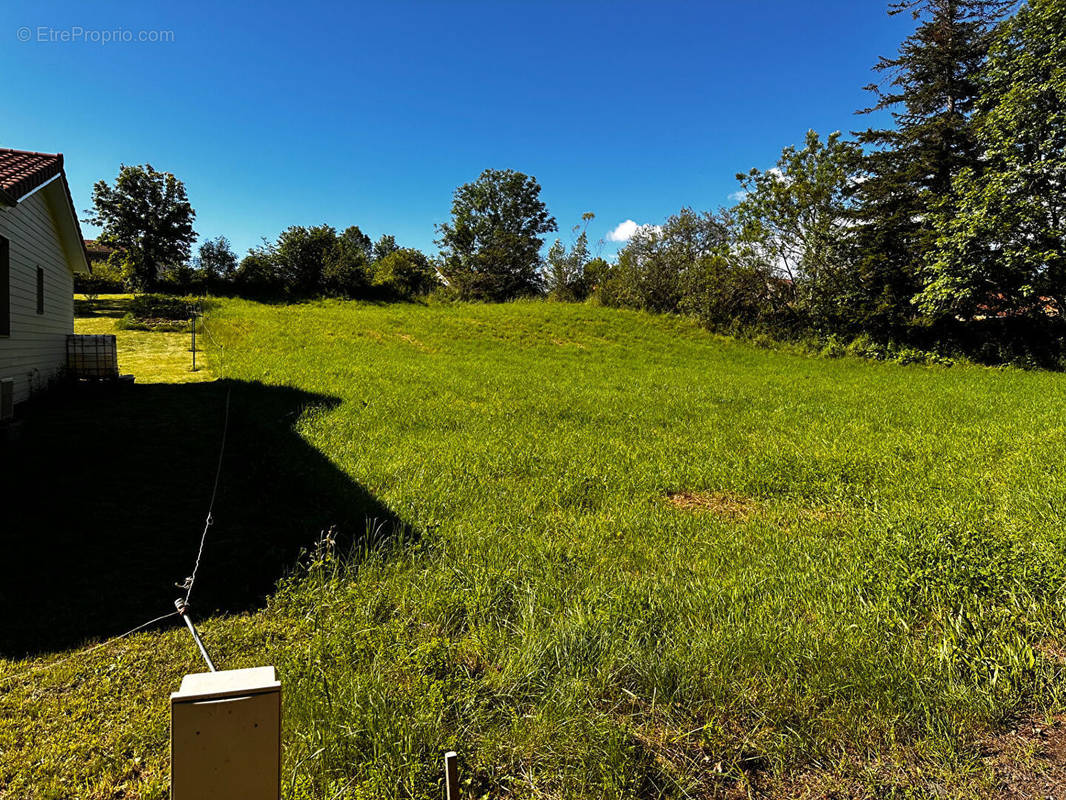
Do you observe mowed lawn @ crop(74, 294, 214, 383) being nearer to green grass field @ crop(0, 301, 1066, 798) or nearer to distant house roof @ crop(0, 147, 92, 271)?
distant house roof @ crop(0, 147, 92, 271)

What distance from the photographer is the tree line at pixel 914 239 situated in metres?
16.0

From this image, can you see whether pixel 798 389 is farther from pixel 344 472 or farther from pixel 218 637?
pixel 218 637

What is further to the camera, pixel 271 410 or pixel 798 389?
pixel 798 389

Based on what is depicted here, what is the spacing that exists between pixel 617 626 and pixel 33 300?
12003mm

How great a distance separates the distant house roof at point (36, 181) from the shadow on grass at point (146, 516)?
11.0 feet

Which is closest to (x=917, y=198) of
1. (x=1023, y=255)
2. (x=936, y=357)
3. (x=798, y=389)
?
(x=1023, y=255)

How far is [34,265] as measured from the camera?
9.07 meters

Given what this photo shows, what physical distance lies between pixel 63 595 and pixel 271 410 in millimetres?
4700

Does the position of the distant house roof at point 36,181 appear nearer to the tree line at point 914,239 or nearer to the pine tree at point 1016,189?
the tree line at point 914,239

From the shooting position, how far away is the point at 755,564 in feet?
11.1

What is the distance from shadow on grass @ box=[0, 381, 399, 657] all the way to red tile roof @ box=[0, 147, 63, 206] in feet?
10.8

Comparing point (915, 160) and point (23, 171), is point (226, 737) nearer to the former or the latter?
point (23, 171)

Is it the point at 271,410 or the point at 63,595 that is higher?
the point at 271,410

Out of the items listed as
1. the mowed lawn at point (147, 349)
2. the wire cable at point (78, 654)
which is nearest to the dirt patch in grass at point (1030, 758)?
the wire cable at point (78, 654)
